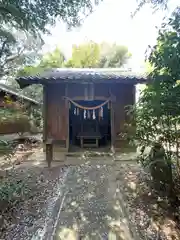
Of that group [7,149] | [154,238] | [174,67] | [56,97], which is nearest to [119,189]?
[154,238]

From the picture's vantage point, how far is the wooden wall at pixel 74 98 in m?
7.57

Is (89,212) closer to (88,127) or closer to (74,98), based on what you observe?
(74,98)

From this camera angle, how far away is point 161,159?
3.32 metres

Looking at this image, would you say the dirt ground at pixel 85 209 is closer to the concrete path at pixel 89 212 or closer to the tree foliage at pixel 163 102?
the concrete path at pixel 89 212

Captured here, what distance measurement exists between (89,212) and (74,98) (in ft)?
16.5

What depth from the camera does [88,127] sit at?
9391 millimetres

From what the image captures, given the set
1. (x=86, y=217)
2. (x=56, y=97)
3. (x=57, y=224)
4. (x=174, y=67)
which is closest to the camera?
(x=174, y=67)

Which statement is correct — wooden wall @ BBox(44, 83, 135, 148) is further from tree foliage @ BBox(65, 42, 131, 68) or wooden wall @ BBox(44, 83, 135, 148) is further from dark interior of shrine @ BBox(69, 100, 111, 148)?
tree foliage @ BBox(65, 42, 131, 68)

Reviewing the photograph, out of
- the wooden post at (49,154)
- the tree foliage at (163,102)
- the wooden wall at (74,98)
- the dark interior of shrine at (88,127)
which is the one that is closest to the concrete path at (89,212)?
the tree foliage at (163,102)

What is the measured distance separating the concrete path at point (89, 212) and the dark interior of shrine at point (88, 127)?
3978mm

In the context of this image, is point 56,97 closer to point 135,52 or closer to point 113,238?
point 113,238

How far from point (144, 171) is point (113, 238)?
107 inches

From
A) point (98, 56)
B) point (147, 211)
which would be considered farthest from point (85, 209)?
point (98, 56)

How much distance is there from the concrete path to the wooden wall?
322 centimetres
